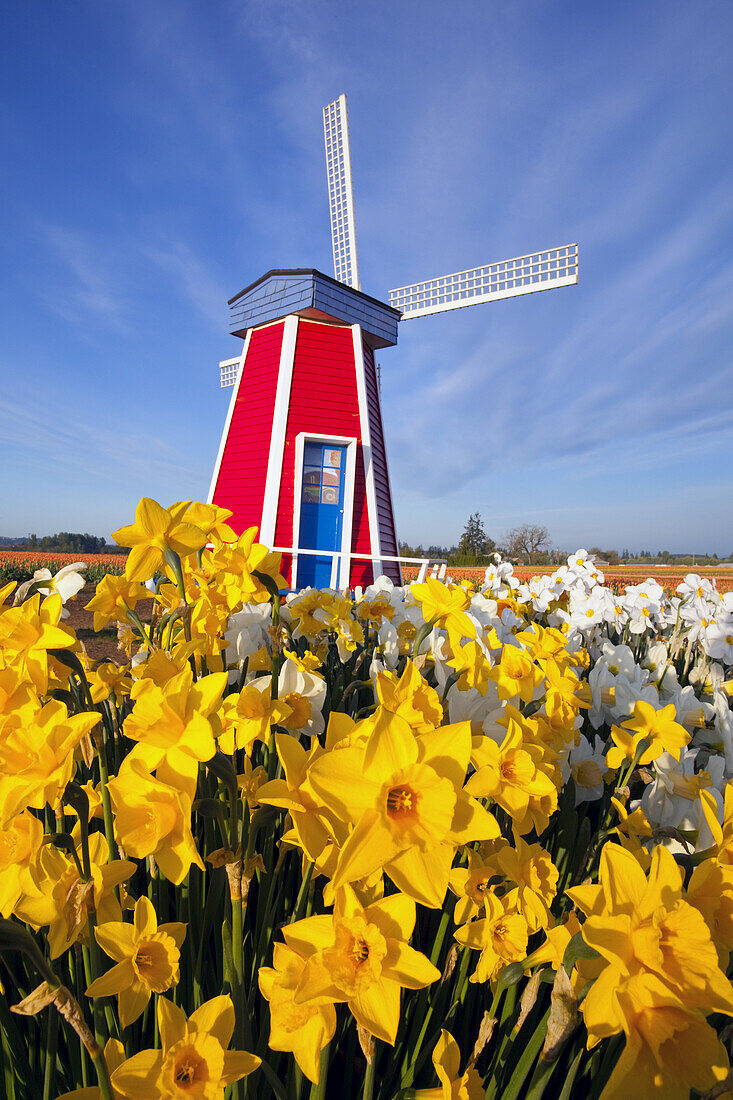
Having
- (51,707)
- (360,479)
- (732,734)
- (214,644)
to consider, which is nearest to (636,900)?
(51,707)

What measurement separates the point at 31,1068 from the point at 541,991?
0.98 meters

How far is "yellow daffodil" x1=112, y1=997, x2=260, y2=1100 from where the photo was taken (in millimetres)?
613

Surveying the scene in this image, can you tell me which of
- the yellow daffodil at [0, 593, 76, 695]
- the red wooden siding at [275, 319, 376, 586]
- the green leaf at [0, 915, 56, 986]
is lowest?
the green leaf at [0, 915, 56, 986]

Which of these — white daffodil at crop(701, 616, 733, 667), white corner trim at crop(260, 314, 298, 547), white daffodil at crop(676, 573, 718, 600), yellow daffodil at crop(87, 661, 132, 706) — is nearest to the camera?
yellow daffodil at crop(87, 661, 132, 706)

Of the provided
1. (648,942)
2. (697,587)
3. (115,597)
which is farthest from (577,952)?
(697,587)

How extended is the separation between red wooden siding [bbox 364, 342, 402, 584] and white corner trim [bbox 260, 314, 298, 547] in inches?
59.6

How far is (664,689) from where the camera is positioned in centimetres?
185

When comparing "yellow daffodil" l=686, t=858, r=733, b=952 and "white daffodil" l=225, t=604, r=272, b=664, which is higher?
"white daffodil" l=225, t=604, r=272, b=664

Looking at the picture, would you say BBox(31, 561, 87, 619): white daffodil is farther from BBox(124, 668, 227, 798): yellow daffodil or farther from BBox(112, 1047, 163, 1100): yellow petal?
BBox(112, 1047, 163, 1100): yellow petal

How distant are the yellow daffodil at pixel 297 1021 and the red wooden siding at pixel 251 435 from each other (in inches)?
347

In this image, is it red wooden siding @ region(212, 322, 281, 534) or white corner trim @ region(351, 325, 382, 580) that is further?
white corner trim @ region(351, 325, 382, 580)

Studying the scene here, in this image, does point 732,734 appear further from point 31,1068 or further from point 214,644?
point 31,1068

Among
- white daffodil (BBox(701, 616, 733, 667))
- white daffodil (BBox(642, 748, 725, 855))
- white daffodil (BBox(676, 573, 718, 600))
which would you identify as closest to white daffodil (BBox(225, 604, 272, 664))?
white daffodil (BBox(642, 748, 725, 855))

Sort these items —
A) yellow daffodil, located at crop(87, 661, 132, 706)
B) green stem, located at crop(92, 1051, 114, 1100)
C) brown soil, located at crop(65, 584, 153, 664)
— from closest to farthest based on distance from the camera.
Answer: green stem, located at crop(92, 1051, 114, 1100), yellow daffodil, located at crop(87, 661, 132, 706), brown soil, located at crop(65, 584, 153, 664)
